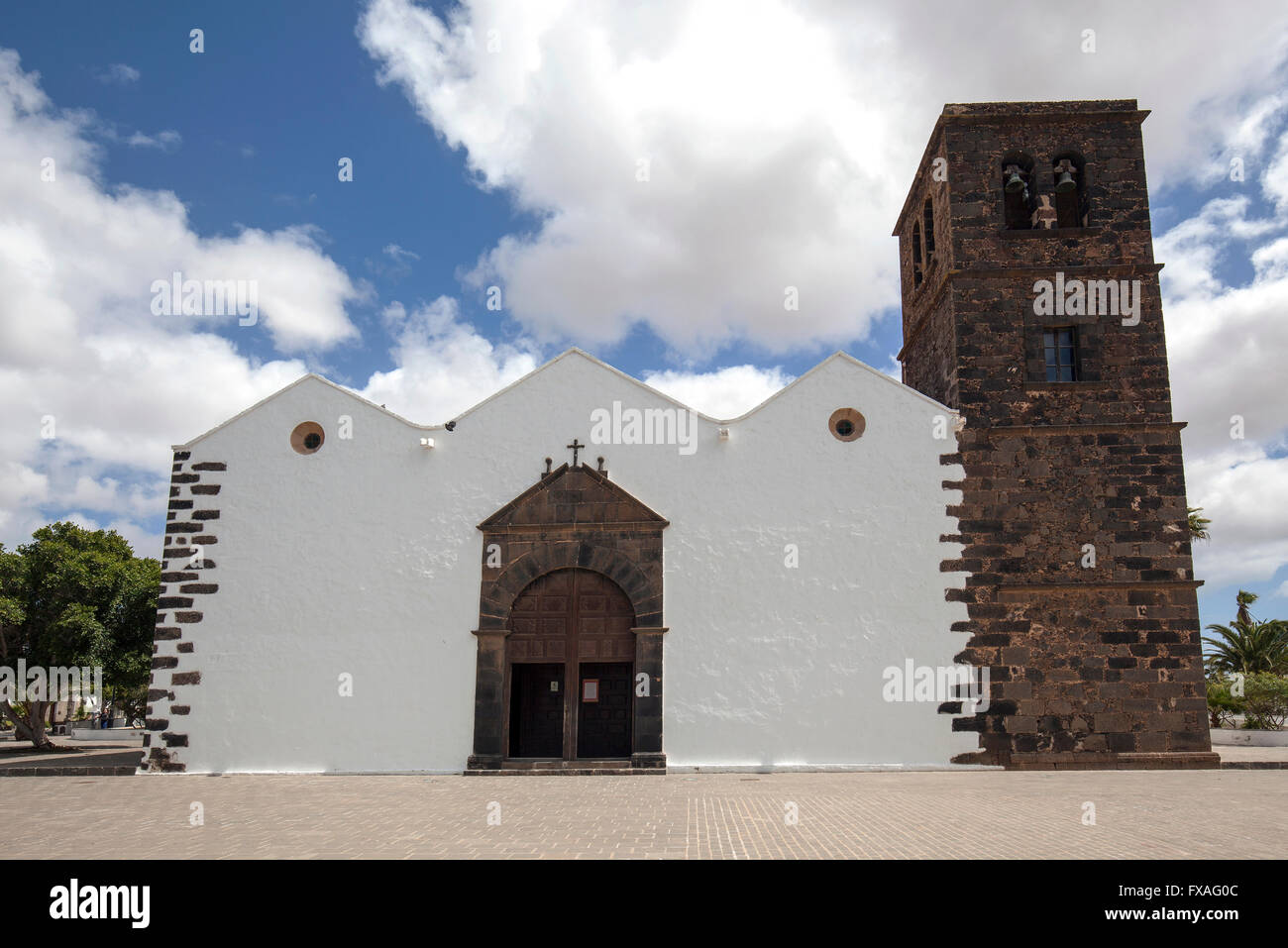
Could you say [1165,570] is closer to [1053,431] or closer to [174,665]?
[1053,431]

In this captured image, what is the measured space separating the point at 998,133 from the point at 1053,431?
514 cm

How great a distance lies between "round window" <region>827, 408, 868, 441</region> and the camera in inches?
565

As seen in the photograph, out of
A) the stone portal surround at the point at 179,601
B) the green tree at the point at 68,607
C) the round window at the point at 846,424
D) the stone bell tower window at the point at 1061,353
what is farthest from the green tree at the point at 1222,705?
the green tree at the point at 68,607

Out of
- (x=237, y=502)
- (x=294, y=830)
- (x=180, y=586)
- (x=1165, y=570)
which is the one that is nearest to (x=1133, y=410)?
(x=1165, y=570)

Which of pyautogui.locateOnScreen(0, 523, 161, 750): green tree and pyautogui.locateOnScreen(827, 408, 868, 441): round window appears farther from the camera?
pyautogui.locateOnScreen(0, 523, 161, 750): green tree

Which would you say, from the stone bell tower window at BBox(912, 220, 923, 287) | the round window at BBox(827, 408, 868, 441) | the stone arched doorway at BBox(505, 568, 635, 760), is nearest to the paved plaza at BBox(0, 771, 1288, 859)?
the stone arched doorway at BBox(505, 568, 635, 760)

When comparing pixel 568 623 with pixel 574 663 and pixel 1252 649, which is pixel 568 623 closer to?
pixel 574 663

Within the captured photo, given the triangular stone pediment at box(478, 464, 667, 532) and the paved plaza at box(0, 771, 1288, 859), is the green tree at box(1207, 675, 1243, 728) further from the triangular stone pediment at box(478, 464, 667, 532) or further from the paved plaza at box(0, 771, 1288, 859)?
the triangular stone pediment at box(478, 464, 667, 532)

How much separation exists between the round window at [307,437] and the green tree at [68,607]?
9.34m

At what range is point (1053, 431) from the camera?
14.0 metres

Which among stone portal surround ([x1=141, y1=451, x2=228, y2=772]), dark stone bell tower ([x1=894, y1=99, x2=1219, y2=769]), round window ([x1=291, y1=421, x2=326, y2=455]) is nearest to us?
dark stone bell tower ([x1=894, y1=99, x2=1219, y2=769])

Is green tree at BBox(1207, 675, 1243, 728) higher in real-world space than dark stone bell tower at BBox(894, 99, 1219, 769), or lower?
lower

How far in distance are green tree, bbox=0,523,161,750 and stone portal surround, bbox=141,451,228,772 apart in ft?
26.2
